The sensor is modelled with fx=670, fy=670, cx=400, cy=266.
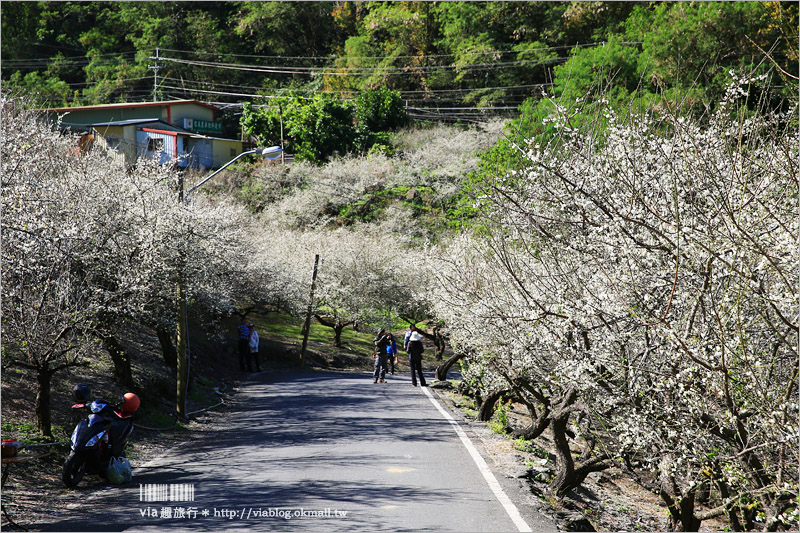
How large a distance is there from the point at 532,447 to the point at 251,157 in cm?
4876

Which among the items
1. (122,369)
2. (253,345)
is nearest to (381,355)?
(253,345)

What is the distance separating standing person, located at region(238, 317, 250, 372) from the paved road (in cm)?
1097

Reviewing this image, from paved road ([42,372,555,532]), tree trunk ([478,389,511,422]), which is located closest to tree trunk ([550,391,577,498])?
paved road ([42,372,555,532])

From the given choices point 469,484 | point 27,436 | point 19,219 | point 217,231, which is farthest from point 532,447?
point 217,231

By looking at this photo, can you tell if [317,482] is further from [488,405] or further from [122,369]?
[488,405]

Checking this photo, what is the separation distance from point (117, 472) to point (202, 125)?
50873 millimetres

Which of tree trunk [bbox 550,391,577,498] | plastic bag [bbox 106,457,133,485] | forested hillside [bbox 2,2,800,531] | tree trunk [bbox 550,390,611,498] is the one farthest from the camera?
tree trunk [bbox 550,391,577,498]

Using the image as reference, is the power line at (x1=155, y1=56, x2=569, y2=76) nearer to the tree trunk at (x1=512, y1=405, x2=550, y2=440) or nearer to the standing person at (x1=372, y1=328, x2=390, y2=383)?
the standing person at (x1=372, y1=328, x2=390, y2=383)

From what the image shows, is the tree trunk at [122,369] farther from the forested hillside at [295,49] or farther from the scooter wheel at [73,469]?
the forested hillside at [295,49]

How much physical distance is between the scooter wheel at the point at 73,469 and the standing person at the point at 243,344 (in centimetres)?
1759

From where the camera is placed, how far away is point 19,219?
9711 mm

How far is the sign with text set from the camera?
54.6 meters

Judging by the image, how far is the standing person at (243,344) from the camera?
87.0ft

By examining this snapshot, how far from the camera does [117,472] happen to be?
29.8 feet
